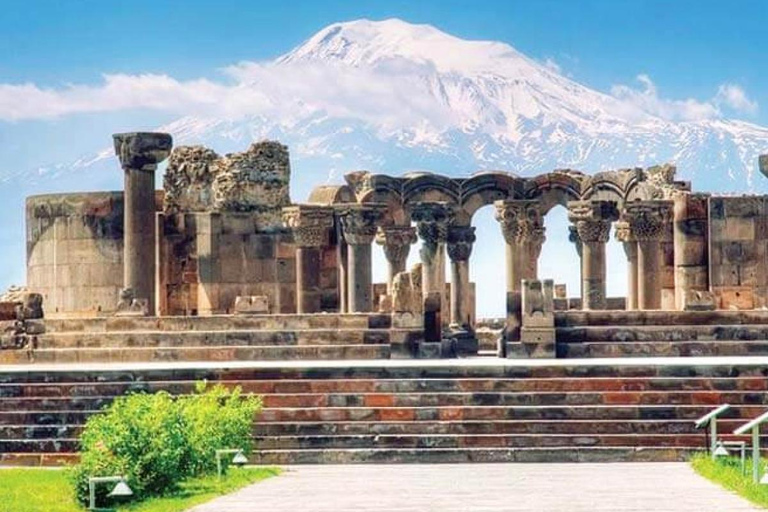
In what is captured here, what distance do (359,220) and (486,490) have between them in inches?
732

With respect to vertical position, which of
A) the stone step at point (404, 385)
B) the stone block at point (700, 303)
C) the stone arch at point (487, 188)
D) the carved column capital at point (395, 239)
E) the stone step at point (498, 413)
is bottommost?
the stone step at point (498, 413)

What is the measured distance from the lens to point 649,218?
4359cm

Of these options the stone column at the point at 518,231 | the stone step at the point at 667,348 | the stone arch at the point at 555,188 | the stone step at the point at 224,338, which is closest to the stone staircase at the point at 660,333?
the stone step at the point at 667,348

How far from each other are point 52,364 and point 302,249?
831 centimetres

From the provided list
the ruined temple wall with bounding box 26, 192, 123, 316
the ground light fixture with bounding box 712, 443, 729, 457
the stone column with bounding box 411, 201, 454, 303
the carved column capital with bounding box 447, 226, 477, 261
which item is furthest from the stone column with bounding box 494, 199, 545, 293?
the ground light fixture with bounding box 712, 443, 729, 457

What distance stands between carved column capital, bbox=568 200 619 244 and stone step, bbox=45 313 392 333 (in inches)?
450

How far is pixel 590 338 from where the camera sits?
33938 millimetres

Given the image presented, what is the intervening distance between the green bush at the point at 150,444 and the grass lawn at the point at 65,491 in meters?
0.24

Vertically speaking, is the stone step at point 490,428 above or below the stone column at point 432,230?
below

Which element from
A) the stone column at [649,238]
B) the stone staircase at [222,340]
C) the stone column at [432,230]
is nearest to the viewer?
the stone staircase at [222,340]

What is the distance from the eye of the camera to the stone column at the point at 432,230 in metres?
43.7

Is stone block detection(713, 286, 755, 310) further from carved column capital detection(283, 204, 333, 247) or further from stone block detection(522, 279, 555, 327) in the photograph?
carved column capital detection(283, 204, 333, 247)

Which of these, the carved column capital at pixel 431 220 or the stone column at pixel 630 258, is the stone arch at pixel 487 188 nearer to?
the stone column at pixel 630 258

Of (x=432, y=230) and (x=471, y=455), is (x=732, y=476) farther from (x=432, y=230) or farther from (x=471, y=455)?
(x=432, y=230)
